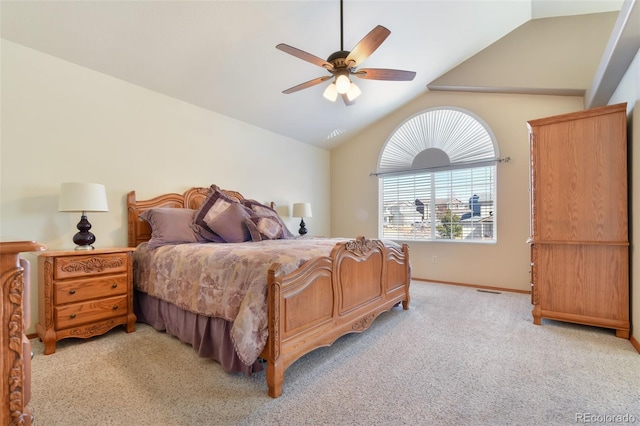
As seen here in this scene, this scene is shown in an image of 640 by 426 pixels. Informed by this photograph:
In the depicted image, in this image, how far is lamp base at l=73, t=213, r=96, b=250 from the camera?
2.59 meters

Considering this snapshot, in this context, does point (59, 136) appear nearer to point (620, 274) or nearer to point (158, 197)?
point (158, 197)

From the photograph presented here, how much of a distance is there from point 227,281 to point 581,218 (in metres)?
3.09

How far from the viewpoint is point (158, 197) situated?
3.35 metres

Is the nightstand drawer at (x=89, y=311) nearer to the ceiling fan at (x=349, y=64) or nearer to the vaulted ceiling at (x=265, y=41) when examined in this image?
the vaulted ceiling at (x=265, y=41)

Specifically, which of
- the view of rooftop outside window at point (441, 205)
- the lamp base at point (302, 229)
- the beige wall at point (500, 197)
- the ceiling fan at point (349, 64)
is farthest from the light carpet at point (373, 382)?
the lamp base at point (302, 229)

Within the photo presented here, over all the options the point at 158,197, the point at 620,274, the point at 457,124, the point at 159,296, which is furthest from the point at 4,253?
the point at 457,124

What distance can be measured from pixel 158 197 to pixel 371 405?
3.02 m

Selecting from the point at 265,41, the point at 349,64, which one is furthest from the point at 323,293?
the point at 265,41

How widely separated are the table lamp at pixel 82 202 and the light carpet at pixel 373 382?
862mm

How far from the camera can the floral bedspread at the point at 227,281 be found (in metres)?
1.68

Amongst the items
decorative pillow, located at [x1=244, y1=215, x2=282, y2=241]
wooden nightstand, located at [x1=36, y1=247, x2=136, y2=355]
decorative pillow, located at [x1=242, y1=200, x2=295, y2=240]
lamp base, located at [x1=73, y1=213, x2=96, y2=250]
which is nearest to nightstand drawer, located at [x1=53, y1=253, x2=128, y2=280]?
wooden nightstand, located at [x1=36, y1=247, x2=136, y2=355]
